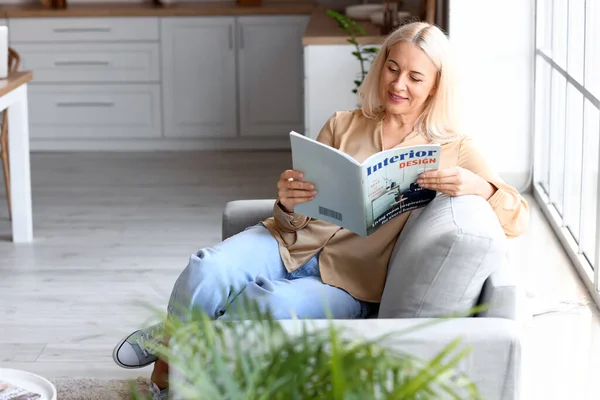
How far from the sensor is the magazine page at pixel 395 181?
208 cm

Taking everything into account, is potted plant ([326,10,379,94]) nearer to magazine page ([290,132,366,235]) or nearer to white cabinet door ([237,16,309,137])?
white cabinet door ([237,16,309,137])

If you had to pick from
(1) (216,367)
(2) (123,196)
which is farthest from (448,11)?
(1) (216,367)

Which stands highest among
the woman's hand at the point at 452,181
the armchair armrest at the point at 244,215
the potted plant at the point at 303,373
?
the woman's hand at the point at 452,181

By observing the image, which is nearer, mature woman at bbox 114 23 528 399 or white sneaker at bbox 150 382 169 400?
mature woman at bbox 114 23 528 399

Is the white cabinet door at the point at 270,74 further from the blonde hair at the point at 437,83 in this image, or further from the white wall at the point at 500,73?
the blonde hair at the point at 437,83

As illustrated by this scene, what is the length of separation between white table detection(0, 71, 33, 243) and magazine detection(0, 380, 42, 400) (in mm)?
2227

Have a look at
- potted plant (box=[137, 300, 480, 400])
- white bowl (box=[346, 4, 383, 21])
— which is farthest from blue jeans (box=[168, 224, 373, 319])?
white bowl (box=[346, 4, 383, 21])

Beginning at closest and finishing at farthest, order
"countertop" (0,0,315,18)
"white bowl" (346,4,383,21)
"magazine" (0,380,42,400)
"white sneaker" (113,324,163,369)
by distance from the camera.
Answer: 1. "magazine" (0,380,42,400)
2. "white sneaker" (113,324,163,369)
3. "white bowl" (346,4,383,21)
4. "countertop" (0,0,315,18)

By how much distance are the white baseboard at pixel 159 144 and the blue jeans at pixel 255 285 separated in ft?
12.6

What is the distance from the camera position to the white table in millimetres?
4180

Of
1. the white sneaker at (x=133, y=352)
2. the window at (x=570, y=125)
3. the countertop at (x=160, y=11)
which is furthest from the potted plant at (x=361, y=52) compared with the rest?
the white sneaker at (x=133, y=352)

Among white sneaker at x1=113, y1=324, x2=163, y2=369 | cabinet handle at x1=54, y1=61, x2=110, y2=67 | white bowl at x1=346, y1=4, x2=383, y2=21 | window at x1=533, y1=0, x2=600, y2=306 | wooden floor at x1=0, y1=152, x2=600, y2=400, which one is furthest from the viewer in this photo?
cabinet handle at x1=54, y1=61, x2=110, y2=67

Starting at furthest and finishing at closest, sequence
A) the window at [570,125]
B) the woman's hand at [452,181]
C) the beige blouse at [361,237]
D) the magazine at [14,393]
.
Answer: the window at [570,125] < the beige blouse at [361,237] < the woman's hand at [452,181] < the magazine at [14,393]

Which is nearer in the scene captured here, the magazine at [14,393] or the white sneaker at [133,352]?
the magazine at [14,393]
